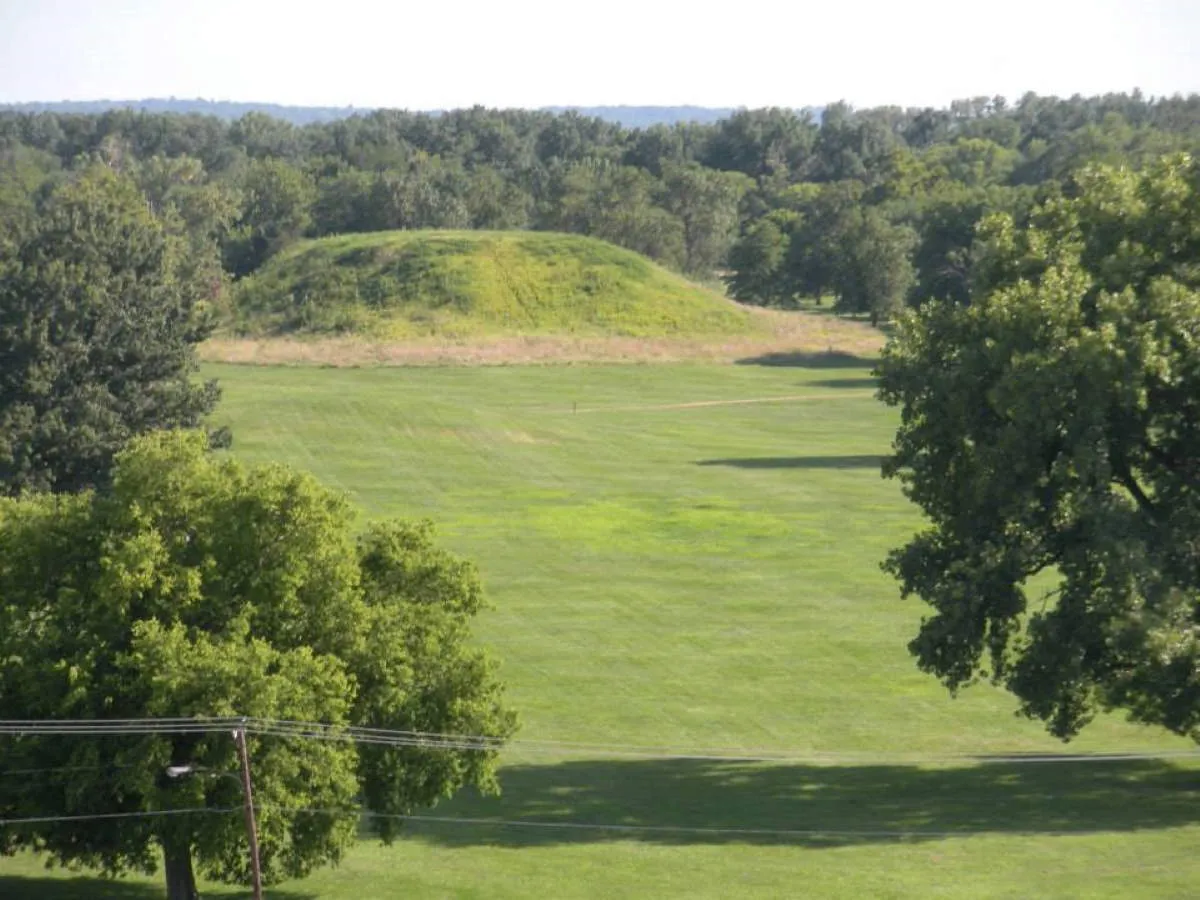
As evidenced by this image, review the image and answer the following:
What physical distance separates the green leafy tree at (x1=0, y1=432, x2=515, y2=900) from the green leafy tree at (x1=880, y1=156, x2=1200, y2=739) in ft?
43.6

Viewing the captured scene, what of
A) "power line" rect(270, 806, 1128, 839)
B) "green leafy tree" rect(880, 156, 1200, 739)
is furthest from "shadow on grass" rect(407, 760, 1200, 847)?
"green leafy tree" rect(880, 156, 1200, 739)

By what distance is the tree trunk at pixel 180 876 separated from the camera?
38.8 metres

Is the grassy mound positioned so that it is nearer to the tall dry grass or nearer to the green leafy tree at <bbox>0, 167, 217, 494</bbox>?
the tall dry grass

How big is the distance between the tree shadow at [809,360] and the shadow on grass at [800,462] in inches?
1808

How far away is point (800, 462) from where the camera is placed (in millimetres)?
109438

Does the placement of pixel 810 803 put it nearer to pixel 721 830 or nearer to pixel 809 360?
pixel 721 830

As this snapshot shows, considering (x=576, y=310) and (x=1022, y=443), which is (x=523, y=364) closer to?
(x=576, y=310)

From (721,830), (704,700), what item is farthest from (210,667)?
(704,700)

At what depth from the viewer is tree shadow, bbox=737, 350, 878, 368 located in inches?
6250

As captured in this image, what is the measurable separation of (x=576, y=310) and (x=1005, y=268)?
4621 inches

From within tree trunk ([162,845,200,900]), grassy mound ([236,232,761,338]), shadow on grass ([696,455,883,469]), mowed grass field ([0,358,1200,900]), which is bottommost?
shadow on grass ([696,455,883,469])

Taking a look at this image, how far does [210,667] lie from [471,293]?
131 meters

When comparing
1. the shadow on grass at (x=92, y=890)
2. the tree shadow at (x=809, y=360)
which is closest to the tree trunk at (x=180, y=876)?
the shadow on grass at (x=92, y=890)

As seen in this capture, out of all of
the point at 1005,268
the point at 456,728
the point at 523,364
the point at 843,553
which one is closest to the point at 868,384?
the point at 523,364
